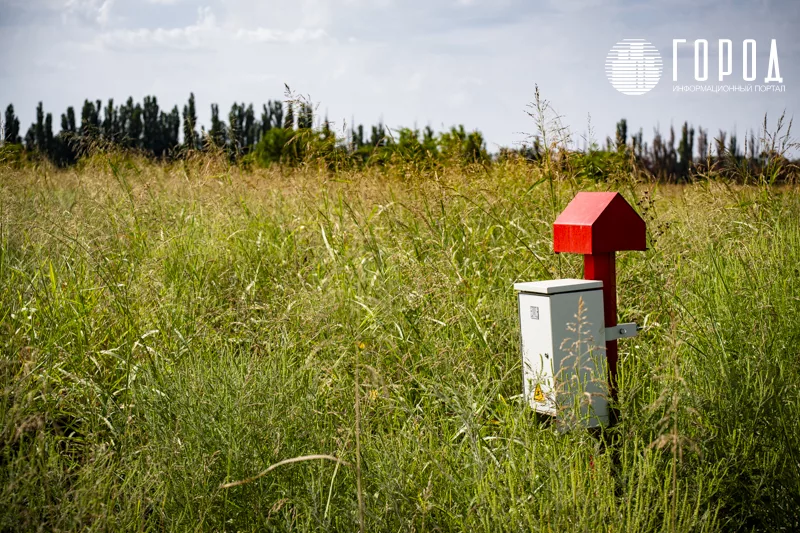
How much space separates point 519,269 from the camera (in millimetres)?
4211

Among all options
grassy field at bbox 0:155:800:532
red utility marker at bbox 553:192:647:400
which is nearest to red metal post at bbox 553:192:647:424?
red utility marker at bbox 553:192:647:400

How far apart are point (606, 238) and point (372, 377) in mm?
1064

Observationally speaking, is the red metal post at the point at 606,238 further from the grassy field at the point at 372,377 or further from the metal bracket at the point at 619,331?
the grassy field at the point at 372,377

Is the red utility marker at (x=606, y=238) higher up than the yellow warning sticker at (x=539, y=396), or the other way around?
the red utility marker at (x=606, y=238)

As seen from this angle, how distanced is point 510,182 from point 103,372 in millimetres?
3769

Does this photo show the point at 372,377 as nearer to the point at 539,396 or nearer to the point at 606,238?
the point at 539,396

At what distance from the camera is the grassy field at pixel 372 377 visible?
212 cm

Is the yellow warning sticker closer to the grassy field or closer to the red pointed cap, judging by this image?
the grassy field

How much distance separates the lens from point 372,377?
2.56 meters

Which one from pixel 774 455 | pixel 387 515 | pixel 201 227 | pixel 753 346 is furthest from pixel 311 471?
pixel 201 227

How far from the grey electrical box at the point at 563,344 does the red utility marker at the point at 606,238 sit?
82mm

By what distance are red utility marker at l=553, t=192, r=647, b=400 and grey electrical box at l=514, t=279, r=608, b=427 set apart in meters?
0.08

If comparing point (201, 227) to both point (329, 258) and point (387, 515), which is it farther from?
point (387, 515)

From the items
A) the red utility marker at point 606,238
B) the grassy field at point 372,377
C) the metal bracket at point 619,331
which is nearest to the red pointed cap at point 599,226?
the red utility marker at point 606,238
